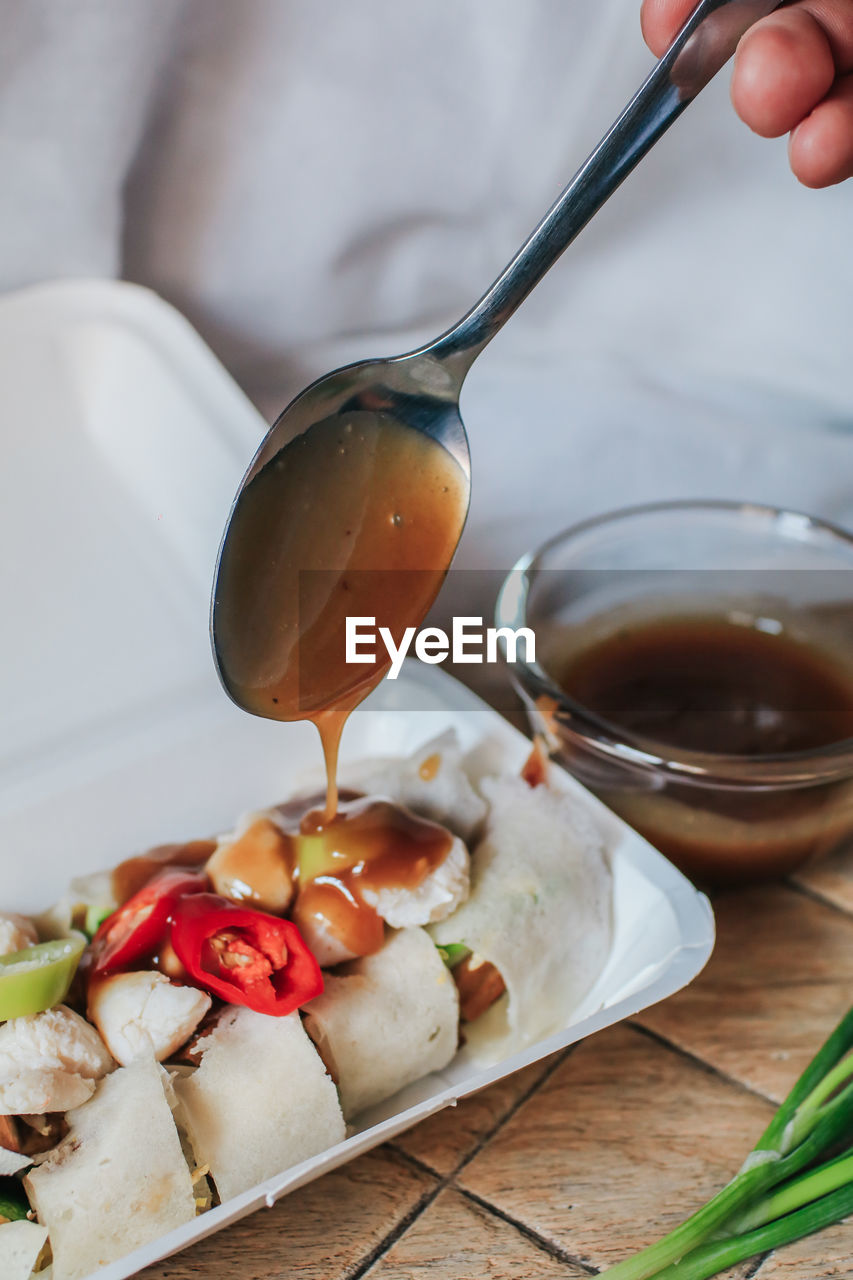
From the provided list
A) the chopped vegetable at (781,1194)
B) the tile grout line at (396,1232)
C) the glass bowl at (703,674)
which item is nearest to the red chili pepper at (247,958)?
the tile grout line at (396,1232)

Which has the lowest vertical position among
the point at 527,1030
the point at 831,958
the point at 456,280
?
the point at 831,958

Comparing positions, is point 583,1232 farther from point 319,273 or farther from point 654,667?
point 319,273

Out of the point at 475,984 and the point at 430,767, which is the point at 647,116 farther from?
the point at 475,984

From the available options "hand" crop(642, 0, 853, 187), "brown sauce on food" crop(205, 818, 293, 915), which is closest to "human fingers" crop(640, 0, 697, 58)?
"hand" crop(642, 0, 853, 187)

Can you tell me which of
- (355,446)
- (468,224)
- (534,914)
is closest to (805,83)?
(355,446)

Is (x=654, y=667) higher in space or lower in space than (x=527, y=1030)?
higher

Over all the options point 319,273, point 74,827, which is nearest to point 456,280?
point 319,273

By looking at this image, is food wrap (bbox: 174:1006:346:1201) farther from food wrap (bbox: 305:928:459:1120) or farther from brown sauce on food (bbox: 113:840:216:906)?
brown sauce on food (bbox: 113:840:216:906)
